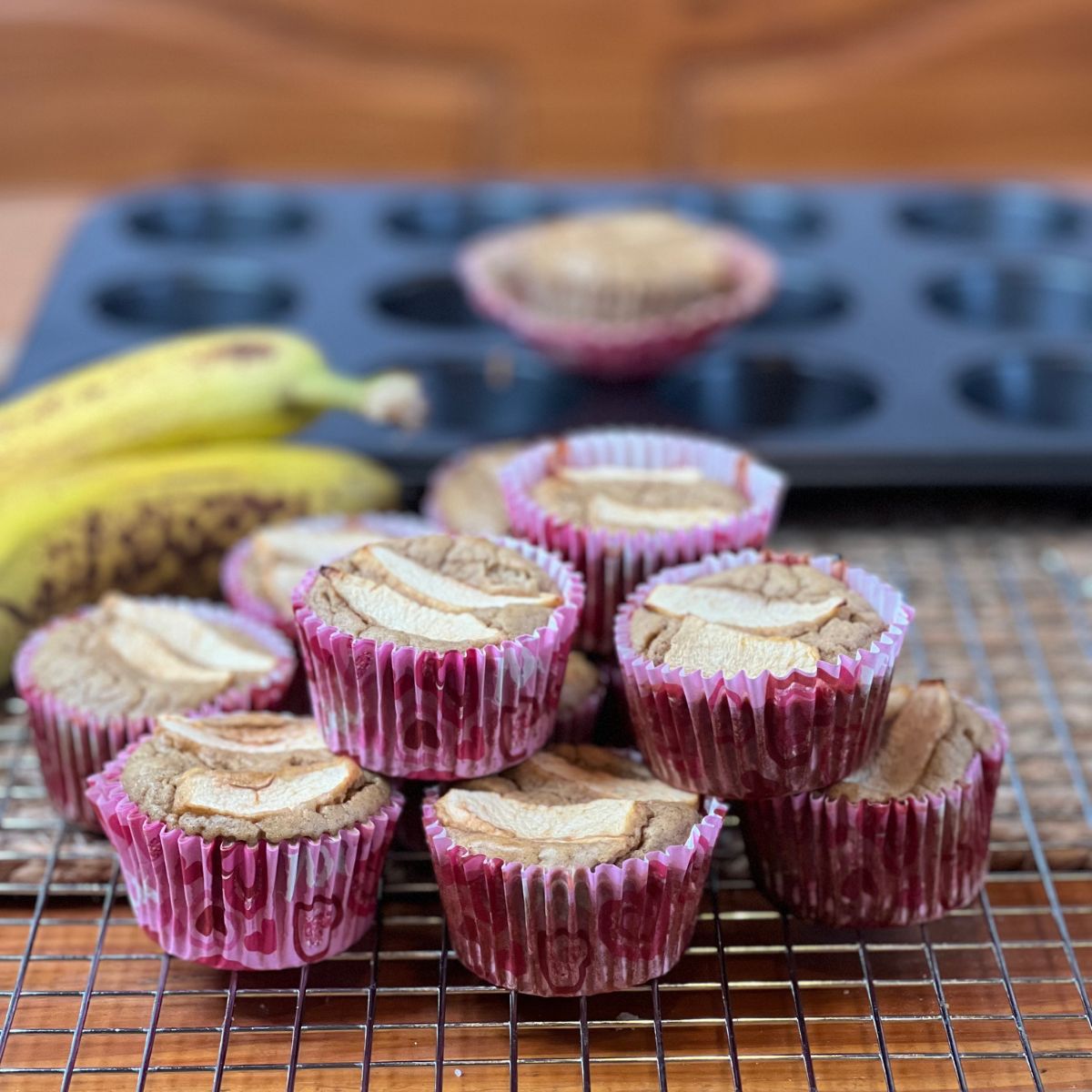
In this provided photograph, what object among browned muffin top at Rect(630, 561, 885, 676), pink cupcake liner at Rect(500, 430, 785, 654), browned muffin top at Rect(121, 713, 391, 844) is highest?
browned muffin top at Rect(630, 561, 885, 676)

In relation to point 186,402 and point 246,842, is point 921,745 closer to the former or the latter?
point 246,842

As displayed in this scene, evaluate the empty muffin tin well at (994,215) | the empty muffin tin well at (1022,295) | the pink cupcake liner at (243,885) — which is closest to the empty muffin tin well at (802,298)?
the empty muffin tin well at (1022,295)

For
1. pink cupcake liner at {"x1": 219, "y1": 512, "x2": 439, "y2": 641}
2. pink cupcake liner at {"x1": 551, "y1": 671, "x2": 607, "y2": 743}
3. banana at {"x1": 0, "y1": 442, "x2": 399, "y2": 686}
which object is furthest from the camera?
banana at {"x1": 0, "y1": 442, "x2": 399, "y2": 686}

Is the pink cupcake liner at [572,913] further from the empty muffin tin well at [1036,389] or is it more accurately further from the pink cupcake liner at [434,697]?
the empty muffin tin well at [1036,389]

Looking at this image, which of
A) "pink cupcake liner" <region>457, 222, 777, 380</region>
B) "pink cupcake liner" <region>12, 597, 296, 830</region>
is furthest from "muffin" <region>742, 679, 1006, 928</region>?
"pink cupcake liner" <region>457, 222, 777, 380</region>

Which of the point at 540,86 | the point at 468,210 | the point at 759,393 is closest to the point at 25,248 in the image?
the point at 468,210

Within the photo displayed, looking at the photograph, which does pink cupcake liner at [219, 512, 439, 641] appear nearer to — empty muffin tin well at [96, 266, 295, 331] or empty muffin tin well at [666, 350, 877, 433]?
empty muffin tin well at [666, 350, 877, 433]
